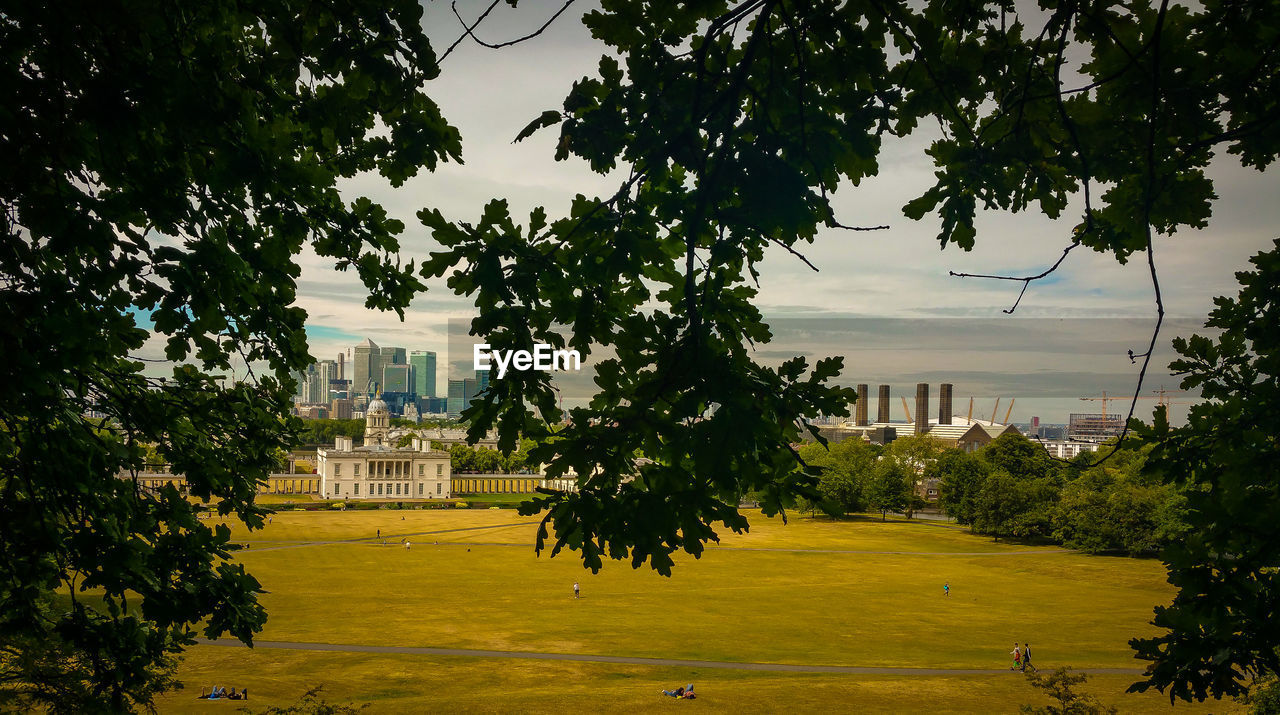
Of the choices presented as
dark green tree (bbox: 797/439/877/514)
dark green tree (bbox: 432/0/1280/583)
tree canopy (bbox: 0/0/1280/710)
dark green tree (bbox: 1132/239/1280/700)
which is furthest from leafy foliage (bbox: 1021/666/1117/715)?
dark green tree (bbox: 797/439/877/514)

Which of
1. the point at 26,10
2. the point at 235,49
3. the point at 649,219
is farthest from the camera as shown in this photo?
the point at 235,49

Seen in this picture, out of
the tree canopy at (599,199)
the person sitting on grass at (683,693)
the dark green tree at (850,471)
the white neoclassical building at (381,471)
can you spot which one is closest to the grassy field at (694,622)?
the person sitting on grass at (683,693)

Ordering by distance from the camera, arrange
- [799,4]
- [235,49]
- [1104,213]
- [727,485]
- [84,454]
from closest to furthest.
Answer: [727,485]
[799,4]
[1104,213]
[84,454]
[235,49]

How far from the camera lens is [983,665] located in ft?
94.3

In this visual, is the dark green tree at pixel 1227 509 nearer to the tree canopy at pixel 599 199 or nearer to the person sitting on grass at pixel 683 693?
the tree canopy at pixel 599 199

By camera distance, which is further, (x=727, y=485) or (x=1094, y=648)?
(x=1094, y=648)

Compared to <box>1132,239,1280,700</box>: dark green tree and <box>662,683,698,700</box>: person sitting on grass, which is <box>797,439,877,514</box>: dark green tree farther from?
<box>1132,239,1280,700</box>: dark green tree

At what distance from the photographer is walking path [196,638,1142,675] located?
27.8m

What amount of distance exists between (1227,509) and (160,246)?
6.28 meters

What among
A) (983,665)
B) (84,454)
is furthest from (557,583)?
(84,454)

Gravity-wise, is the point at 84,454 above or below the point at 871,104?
below

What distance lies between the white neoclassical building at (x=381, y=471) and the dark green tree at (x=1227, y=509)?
362 ft

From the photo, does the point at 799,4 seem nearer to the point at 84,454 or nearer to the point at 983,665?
the point at 84,454

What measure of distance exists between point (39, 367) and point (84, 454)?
1.50 m
